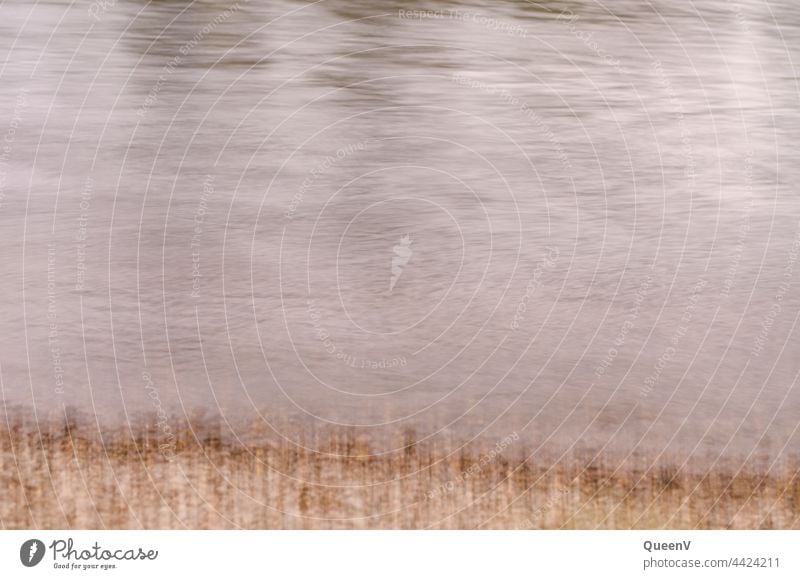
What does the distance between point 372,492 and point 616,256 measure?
1.28 feet

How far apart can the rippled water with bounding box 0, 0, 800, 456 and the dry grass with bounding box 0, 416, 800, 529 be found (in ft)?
0.12

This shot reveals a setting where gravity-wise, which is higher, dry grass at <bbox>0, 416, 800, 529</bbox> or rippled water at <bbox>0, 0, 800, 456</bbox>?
rippled water at <bbox>0, 0, 800, 456</bbox>

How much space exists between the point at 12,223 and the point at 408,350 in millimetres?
458

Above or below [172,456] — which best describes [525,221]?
above

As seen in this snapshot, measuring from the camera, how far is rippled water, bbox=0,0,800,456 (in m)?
0.72

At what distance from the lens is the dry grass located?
0.71m

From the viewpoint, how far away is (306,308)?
0.73 metres

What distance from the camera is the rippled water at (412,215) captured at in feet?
2.36

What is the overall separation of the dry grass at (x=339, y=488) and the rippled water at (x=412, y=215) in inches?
1.5

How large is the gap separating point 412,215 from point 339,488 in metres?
0.32
